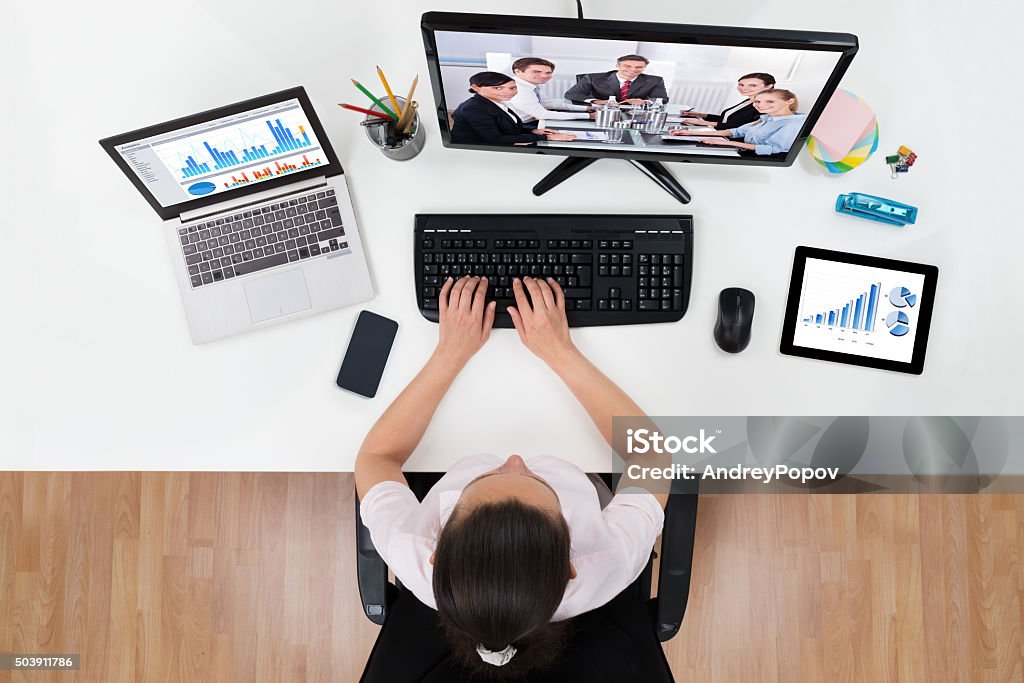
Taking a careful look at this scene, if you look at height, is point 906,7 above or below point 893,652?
above

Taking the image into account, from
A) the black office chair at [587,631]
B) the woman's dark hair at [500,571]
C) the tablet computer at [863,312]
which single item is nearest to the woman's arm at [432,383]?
the black office chair at [587,631]

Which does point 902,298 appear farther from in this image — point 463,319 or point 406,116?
point 406,116

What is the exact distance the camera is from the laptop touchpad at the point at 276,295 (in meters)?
1.14

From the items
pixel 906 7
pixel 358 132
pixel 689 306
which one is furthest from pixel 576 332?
pixel 906 7

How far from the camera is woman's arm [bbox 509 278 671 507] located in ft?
3.64

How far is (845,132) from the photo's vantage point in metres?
1.11

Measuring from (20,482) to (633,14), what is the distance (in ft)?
6.38

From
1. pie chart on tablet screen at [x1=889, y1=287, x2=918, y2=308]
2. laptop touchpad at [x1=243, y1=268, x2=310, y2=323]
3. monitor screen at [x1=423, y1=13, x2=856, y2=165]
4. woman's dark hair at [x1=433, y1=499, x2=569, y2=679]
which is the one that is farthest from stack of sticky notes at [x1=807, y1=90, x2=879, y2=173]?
laptop touchpad at [x1=243, y1=268, x2=310, y2=323]

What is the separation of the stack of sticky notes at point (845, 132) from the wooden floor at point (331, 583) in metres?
0.96

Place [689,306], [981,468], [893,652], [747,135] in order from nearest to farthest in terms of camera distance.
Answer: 1. [747,135]
2. [689,306]
3. [981,468]
4. [893,652]

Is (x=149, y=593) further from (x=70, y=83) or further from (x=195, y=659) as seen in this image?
(x=70, y=83)

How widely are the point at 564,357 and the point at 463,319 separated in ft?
0.60

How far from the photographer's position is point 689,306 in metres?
1.15

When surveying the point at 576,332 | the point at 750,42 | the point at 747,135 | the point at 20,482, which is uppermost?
the point at 750,42
